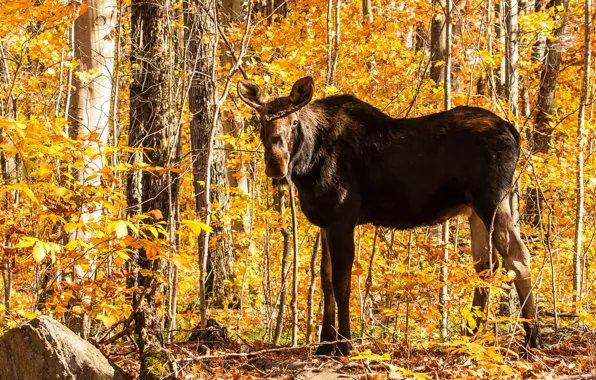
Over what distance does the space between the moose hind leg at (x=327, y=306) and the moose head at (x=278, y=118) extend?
113cm

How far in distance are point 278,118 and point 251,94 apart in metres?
0.44

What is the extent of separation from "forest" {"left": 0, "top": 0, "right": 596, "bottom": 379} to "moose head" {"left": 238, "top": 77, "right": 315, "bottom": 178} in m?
0.32

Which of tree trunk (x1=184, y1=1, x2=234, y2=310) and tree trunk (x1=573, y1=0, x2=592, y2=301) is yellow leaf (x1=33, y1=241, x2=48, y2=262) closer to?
tree trunk (x1=184, y1=1, x2=234, y2=310)

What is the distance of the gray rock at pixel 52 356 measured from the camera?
4.82 m

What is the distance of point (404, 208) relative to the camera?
6906 millimetres

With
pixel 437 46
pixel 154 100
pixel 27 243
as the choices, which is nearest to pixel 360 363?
pixel 27 243

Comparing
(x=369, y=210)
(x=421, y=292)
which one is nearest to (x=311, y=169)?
(x=369, y=210)

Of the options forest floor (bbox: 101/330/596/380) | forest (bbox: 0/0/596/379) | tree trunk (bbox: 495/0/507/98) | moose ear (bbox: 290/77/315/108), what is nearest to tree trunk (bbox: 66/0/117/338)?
forest (bbox: 0/0/596/379)

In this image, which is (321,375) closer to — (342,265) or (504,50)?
(342,265)

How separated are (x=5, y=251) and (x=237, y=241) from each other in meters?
6.55

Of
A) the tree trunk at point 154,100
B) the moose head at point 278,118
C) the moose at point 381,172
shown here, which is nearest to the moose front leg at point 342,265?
the moose at point 381,172

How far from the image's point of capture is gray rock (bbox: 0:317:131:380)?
4.82m

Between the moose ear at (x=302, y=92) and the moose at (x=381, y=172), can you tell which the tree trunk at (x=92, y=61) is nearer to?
the moose at (x=381, y=172)

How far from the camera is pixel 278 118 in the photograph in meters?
6.27
